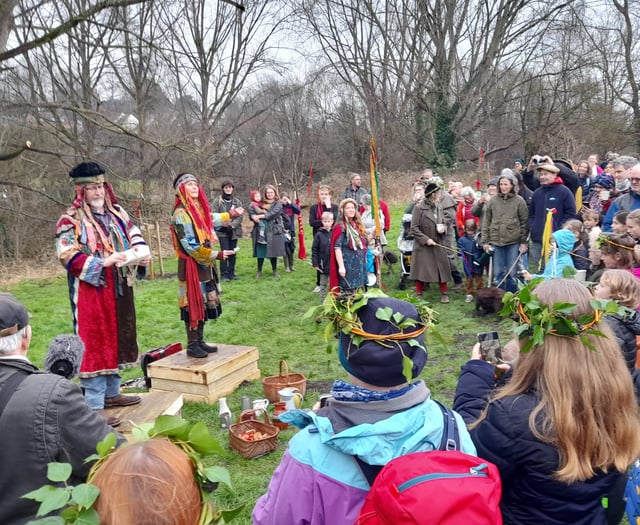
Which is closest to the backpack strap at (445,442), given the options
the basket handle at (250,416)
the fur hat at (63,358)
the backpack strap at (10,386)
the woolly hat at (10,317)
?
the backpack strap at (10,386)

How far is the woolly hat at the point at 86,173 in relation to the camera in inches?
154

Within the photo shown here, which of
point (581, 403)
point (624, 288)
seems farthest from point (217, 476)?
point (624, 288)

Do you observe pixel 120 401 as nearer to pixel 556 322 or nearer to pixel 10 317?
pixel 10 317

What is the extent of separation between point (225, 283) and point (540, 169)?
627 centimetres

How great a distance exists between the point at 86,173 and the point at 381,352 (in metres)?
3.08

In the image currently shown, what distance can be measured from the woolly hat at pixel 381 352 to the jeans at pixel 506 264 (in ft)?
21.2

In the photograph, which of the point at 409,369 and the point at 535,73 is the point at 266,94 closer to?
the point at 535,73

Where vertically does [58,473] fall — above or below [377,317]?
below

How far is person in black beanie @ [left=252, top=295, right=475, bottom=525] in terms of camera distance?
156 centimetres

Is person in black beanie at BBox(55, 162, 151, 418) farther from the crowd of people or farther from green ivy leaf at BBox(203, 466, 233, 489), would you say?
green ivy leaf at BBox(203, 466, 233, 489)

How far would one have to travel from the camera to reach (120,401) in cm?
430

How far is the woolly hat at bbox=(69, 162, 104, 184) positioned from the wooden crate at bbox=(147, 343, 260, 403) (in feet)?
6.55

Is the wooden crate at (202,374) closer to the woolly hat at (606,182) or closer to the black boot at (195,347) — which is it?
the black boot at (195,347)

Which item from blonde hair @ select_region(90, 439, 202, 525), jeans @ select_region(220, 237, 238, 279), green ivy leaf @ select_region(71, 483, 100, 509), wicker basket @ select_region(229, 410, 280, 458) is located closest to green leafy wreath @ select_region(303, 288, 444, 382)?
blonde hair @ select_region(90, 439, 202, 525)
